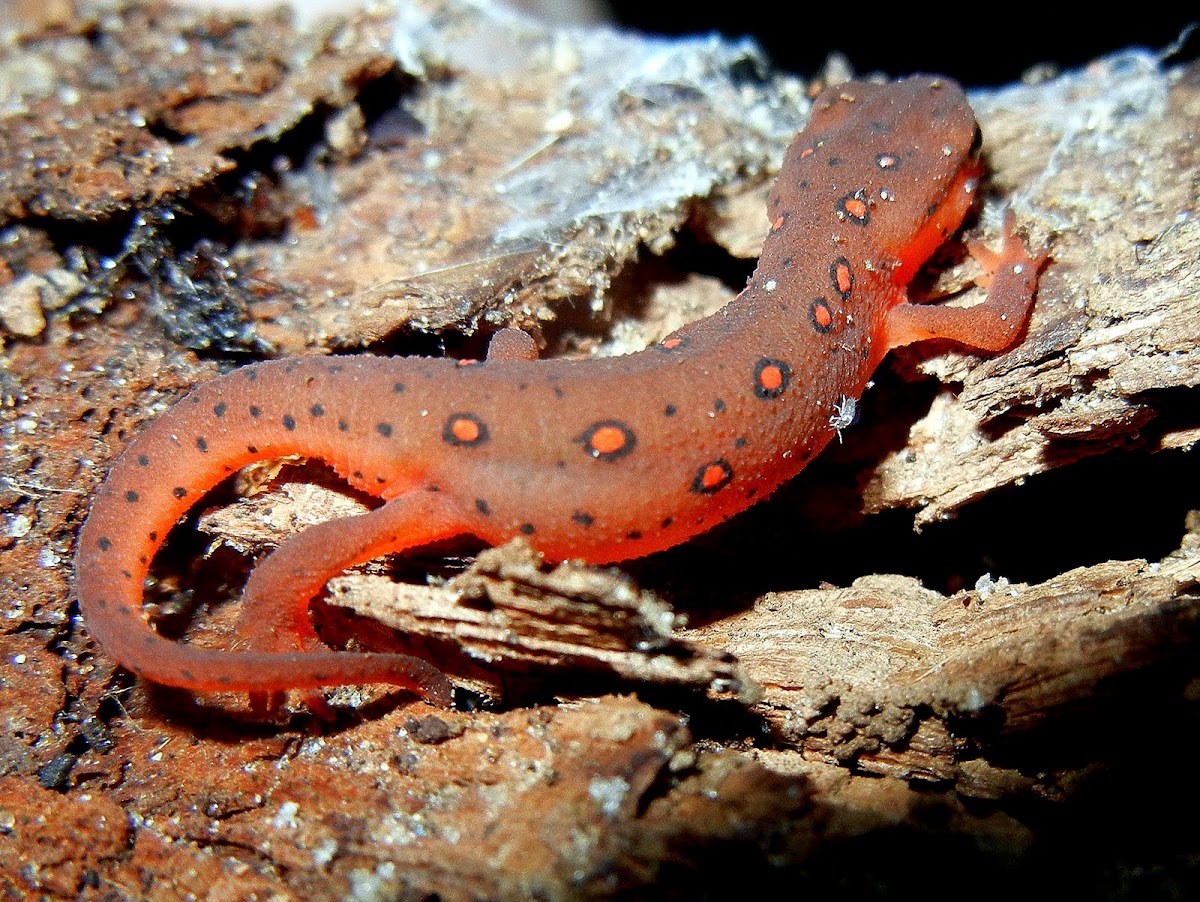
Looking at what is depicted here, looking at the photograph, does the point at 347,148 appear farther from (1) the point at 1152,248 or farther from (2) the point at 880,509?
(1) the point at 1152,248

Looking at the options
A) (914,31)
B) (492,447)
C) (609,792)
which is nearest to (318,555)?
(492,447)

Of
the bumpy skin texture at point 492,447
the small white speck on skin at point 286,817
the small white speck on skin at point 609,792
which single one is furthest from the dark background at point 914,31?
the small white speck on skin at point 286,817

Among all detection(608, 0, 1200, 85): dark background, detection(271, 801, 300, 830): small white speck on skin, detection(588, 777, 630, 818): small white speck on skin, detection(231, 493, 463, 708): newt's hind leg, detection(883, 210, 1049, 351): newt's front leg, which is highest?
detection(608, 0, 1200, 85): dark background

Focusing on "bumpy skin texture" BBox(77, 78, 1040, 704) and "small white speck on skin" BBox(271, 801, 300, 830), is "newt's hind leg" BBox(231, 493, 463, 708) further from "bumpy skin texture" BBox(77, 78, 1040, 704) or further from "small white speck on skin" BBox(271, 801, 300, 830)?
"small white speck on skin" BBox(271, 801, 300, 830)

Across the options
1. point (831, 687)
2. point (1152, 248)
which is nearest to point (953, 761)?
point (831, 687)

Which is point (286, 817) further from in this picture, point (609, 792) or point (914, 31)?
point (914, 31)

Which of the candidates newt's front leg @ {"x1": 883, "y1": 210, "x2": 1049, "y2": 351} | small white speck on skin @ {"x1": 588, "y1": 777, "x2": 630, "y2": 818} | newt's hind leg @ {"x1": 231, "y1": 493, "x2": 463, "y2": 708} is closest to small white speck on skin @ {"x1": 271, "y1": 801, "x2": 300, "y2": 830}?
newt's hind leg @ {"x1": 231, "y1": 493, "x2": 463, "y2": 708}
